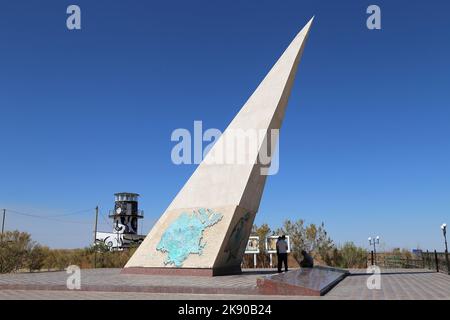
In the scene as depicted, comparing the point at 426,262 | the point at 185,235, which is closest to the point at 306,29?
the point at 185,235

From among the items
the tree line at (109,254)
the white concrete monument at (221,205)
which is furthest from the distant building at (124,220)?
the white concrete monument at (221,205)

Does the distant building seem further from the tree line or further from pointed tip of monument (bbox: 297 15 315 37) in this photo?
pointed tip of monument (bbox: 297 15 315 37)

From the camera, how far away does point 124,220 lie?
41656 millimetres

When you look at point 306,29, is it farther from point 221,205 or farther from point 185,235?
point 185,235

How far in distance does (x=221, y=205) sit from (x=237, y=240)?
1309mm

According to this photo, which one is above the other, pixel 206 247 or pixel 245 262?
pixel 206 247

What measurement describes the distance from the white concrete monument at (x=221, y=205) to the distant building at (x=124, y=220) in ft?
102

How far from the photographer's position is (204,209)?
1119 centimetres

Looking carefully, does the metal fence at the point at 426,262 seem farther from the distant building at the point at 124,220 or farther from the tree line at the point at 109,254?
the distant building at the point at 124,220
